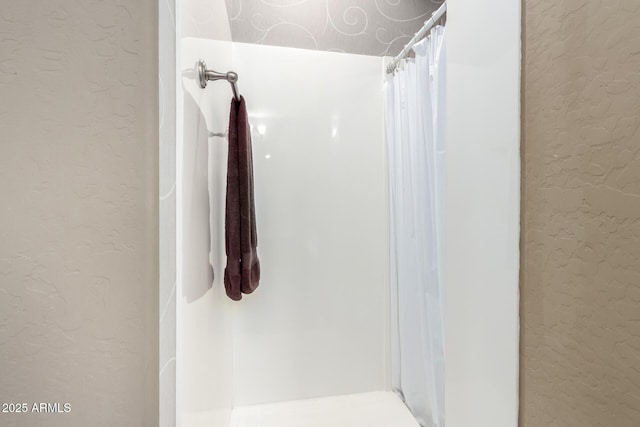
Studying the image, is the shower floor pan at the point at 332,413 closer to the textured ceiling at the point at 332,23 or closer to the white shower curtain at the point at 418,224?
the white shower curtain at the point at 418,224

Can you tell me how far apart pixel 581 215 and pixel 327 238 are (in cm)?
116

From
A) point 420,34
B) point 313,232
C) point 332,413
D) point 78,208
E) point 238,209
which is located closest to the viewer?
point 78,208

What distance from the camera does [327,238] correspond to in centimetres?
157

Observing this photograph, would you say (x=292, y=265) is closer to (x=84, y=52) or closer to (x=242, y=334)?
(x=242, y=334)

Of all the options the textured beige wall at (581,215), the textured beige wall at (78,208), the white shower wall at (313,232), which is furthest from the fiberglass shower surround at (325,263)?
the textured beige wall at (78,208)

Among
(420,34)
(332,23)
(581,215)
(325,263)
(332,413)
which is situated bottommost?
(332,413)

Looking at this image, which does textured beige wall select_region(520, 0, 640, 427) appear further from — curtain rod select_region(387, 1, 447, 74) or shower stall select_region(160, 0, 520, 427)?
curtain rod select_region(387, 1, 447, 74)

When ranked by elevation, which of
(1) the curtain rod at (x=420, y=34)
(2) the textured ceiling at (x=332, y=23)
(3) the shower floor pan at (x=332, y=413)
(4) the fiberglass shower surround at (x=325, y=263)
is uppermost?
(2) the textured ceiling at (x=332, y=23)

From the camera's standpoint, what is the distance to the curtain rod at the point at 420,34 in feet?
3.53

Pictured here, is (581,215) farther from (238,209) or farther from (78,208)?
(238,209)

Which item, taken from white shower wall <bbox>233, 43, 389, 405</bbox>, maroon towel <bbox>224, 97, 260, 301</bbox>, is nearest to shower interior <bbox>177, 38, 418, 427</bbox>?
white shower wall <bbox>233, 43, 389, 405</bbox>

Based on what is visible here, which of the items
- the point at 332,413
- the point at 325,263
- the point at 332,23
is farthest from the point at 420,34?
the point at 332,413

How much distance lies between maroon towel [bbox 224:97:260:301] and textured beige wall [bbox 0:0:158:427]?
0.63 m

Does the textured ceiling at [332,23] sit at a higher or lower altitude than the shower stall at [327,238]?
higher
